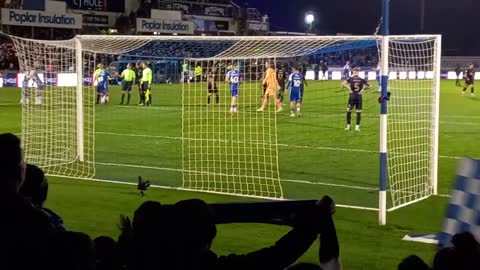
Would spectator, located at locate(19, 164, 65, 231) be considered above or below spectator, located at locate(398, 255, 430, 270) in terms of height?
above

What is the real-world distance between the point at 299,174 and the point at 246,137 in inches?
227

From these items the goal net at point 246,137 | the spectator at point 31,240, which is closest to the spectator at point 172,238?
the spectator at point 31,240

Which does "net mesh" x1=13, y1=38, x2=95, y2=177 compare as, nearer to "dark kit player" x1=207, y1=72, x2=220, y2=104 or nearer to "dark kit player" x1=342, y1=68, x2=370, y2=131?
"dark kit player" x1=207, y1=72, x2=220, y2=104

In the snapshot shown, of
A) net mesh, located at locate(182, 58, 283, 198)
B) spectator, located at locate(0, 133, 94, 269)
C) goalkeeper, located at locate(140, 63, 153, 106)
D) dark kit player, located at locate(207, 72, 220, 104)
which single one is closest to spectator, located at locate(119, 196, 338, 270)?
spectator, located at locate(0, 133, 94, 269)

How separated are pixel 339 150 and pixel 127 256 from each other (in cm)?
1568

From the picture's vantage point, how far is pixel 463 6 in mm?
85875

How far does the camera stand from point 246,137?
2023 centimetres

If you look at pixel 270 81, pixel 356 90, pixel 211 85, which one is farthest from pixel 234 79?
pixel 270 81

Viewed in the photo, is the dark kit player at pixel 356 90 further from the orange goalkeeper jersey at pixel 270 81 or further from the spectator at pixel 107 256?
the spectator at pixel 107 256

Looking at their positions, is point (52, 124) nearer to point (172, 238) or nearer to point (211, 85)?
point (211, 85)

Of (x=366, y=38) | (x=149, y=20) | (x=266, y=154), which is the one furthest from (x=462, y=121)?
(x=149, y=20)

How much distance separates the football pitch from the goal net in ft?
0.22

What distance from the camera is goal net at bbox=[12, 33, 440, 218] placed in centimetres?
1270

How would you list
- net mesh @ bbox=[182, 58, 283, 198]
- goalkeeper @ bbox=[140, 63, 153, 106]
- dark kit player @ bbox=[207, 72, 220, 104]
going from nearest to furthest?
net mesh @ bbox=[182, 58, 283, 198] → dark kit player @ bbox=[207, 72, 220, 104] → goalkeeper @ bbox=[140, 63, 153, 106]
